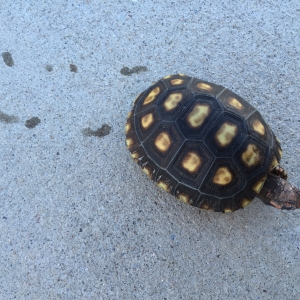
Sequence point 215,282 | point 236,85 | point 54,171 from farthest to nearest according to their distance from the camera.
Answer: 1. point 236,85
2. point 54,171
3. point 215,282

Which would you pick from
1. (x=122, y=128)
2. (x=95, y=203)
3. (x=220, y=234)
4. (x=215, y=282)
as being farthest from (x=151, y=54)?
(x=215, y=282)

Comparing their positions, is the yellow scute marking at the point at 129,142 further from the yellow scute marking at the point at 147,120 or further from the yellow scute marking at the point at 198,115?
the yellow scute marking at the point at 198,115

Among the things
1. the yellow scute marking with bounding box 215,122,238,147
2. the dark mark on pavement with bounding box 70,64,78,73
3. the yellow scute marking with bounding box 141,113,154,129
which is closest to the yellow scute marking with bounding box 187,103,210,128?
the yellow scute marking with bounding box 215,122,238,147

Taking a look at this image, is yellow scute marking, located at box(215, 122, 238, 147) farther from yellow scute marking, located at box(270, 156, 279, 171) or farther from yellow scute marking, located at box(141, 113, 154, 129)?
yellow scute marking, located at box(141, 113, 154, 129)

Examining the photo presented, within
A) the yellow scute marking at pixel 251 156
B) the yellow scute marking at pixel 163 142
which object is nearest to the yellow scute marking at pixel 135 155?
the yellow scute marking at pixel 163 142

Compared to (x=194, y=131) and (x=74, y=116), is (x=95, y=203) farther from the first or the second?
(x=194, y=131)

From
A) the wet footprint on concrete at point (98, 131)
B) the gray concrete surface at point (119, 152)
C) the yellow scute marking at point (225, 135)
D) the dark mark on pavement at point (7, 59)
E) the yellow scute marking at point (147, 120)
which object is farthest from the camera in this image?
the dark mark on pavement at point (7, 59)
